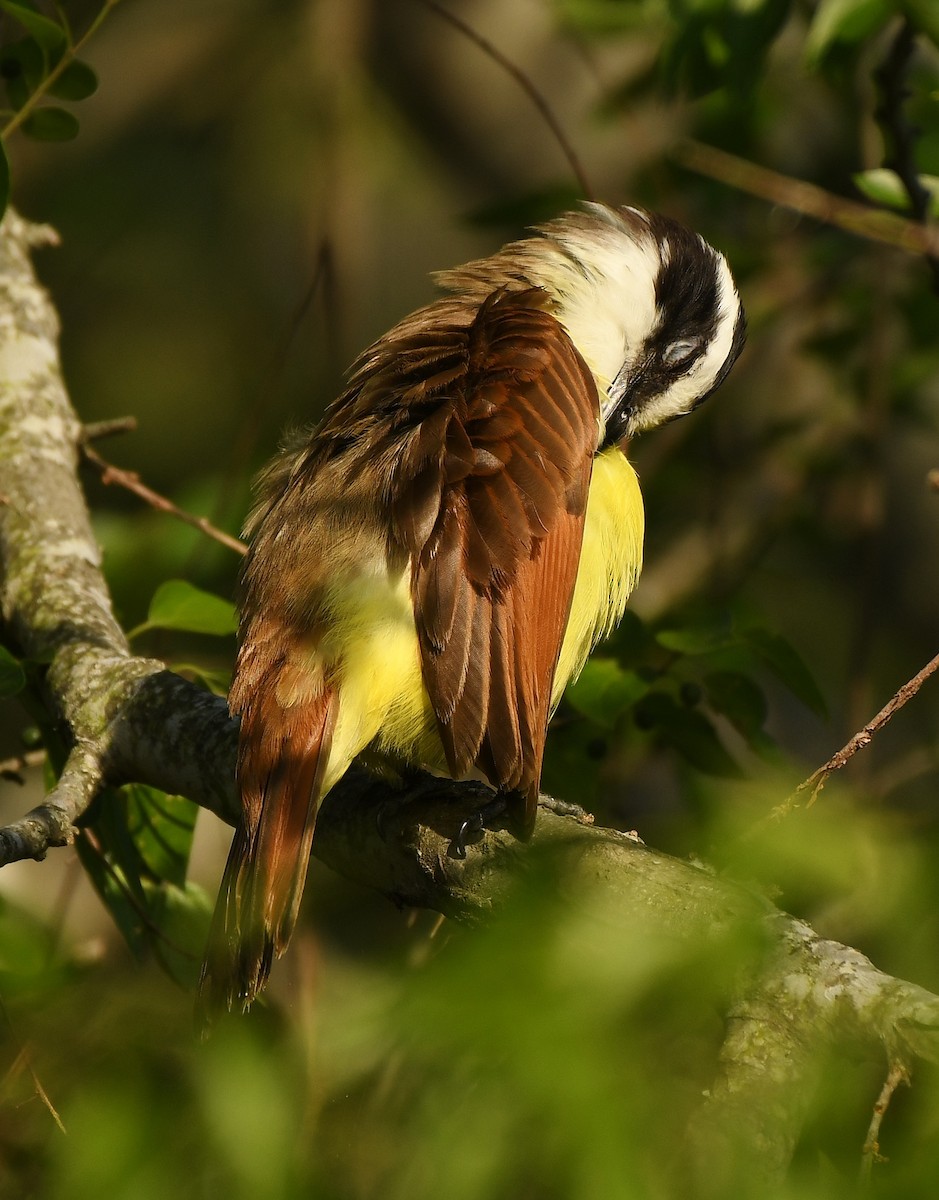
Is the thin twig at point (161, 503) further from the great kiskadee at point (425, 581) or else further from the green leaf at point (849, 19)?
the green leaf at point (849, 19)

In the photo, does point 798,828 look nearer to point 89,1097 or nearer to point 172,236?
point 89,1097

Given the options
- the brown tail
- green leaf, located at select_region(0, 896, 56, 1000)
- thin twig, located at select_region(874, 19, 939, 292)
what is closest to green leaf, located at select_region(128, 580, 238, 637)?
the brown tail

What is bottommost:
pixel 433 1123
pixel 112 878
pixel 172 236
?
pixel 172 236

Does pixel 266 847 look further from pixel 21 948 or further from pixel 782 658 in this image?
pixel 782 658

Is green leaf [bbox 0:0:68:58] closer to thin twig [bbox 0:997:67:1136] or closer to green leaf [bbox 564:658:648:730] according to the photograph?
green leaf [bbox 564:658:648:730]

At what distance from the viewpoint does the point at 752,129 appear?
455 cm

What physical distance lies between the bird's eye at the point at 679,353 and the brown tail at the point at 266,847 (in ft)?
4.73

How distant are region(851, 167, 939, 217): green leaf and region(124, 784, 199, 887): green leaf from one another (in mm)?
1871

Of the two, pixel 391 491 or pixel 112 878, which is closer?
pixel 391 491

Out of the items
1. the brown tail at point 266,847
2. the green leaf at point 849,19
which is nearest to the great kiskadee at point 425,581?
the brown tail at point 266,847

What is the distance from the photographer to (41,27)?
8.96 feet

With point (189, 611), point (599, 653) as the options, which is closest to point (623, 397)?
point (599, 653)

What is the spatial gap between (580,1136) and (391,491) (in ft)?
5.82

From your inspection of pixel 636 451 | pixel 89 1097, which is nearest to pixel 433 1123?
pixel 89 1097
